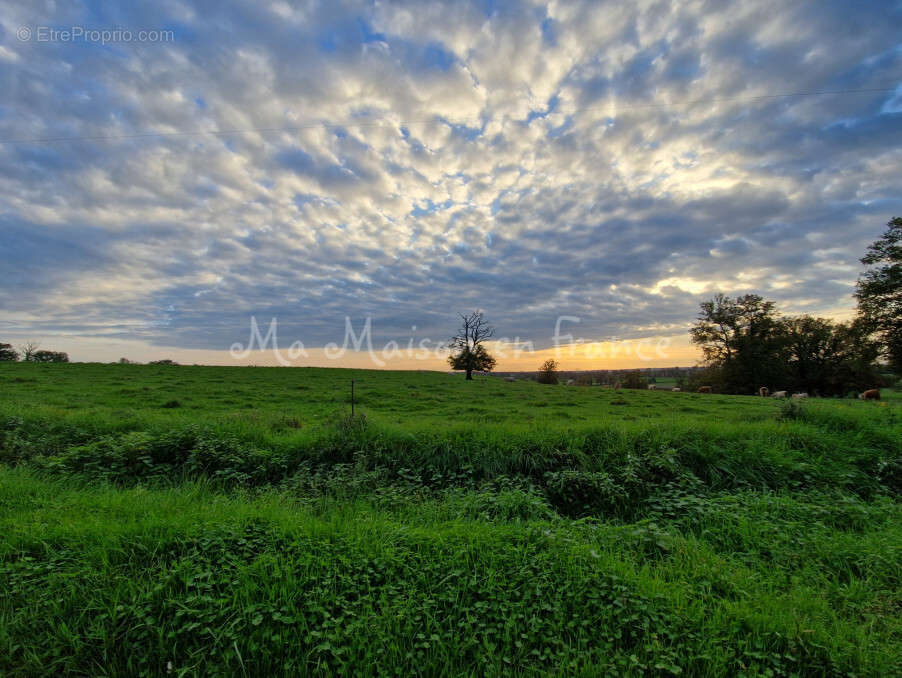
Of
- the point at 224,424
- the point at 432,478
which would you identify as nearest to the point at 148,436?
the point at 224,424

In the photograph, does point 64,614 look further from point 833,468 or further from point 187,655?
point 833,468

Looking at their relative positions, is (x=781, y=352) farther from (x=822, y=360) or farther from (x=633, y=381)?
(x=633, y=381)

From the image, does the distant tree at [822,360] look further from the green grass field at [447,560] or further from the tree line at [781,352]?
the green grass field at [447,560]

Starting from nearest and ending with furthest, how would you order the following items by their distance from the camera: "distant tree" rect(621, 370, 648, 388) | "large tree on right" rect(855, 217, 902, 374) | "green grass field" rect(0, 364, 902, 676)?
1. "green grass field" rect(0, 364, 902, 676)
2. "large tree on right" rect(855, 217, 902, 374)
3. "distant tree" rect(621, 370, 648, 388)

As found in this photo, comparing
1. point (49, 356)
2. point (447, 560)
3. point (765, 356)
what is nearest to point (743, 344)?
point (765, 356)

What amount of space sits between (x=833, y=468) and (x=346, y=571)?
28.7ft

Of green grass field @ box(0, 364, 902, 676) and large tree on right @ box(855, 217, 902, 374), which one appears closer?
green grass field @ box(0, 364, 902, 676)

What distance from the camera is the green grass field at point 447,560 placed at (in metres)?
2.72

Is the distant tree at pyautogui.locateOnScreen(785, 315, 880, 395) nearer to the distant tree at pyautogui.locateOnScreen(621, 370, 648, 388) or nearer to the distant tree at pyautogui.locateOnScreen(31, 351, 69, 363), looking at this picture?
the distant tree at pyautogui.locateOnScreen(621, 370, 648, 388)

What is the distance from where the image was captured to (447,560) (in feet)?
11.9

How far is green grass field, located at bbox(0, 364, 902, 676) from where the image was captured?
2.72 m

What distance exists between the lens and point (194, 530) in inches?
147

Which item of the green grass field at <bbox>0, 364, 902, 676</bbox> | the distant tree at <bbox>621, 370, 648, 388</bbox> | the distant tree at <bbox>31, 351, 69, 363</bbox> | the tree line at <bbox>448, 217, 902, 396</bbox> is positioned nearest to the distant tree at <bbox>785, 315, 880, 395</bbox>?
the tree line at <bbox>448, 217, 902, 396</bbox>

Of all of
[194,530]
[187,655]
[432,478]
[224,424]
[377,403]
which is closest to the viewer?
[187,655]
